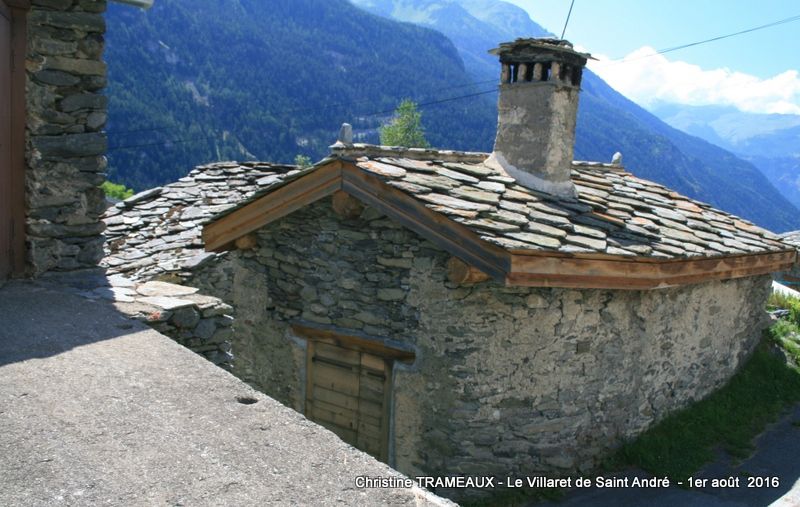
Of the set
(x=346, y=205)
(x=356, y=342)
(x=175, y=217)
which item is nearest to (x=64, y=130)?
(x=346, y=205)

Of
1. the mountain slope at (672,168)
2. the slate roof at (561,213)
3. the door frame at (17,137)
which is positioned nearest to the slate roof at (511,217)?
the slate roof at (561,213)

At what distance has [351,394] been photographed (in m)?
6.32

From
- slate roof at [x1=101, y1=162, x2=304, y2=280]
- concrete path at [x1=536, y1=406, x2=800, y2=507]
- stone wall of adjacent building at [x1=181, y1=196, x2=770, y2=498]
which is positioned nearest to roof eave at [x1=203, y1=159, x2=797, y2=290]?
stone wall of adjacent building at [x1=181, y1=196, x2=770, y2=498]

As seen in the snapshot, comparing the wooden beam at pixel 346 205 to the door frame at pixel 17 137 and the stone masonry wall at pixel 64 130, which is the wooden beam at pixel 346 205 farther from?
the door frame at pixel 17 137

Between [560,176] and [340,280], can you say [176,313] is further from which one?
[560,176]

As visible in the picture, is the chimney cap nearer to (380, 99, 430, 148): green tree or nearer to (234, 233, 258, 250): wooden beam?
(234, 233, 258, 250): wooden beam

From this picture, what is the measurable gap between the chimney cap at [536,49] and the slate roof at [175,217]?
2987mm

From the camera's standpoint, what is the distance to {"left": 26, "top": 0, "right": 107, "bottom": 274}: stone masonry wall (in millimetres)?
4277

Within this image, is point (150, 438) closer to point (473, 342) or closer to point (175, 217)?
point (473, 342)

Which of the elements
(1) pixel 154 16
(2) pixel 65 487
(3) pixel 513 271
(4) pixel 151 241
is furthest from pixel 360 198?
(1) pixel 154 16

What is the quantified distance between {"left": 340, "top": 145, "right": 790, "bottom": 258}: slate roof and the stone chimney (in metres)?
0.25

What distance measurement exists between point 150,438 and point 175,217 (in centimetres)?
827

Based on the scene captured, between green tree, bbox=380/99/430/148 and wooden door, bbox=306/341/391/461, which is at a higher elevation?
green tree, bbox=380/99/430/148

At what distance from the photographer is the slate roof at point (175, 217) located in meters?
8.04
